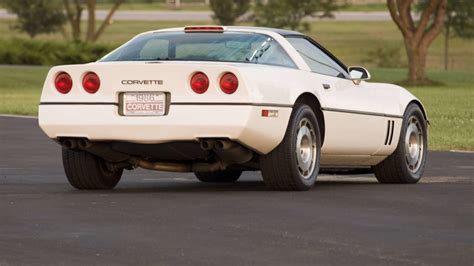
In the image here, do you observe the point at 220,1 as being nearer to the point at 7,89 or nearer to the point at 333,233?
the point at 7,89

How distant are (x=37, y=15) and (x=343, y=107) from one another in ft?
242

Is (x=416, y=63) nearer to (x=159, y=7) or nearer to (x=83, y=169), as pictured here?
(x=83, y=169)

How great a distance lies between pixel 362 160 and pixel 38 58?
4900 centimetres

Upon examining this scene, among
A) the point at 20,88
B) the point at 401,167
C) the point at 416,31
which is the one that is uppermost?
the point at 401,167


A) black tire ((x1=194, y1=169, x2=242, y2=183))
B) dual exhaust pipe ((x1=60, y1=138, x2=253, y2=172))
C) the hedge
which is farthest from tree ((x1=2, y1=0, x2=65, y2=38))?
dual exhaust pipe ((x1=60, y1=138, x2=253, y2=172))

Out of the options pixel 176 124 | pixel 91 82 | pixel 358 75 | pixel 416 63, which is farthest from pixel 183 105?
pixel 416 63

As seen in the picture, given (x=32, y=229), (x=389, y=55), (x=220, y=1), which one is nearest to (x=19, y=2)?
(x=220, y=1)

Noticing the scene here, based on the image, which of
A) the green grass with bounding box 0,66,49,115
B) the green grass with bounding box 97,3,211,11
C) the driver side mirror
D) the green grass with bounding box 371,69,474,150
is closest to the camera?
the driver side mirror

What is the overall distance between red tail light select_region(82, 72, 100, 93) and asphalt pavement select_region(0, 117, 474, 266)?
2.71ft

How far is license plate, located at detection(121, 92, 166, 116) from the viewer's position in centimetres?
1257

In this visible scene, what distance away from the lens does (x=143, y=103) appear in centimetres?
1262

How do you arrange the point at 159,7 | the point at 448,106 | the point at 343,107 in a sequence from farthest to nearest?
the point at 159,7 < the point at 448,106 < the point at 343,107

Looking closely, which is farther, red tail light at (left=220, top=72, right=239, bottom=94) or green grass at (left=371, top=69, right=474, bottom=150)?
green grass at (left=371, top=69, right=474, bottom=150)

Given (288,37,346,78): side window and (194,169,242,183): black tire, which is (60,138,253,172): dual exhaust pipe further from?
(194,169,242,183): black tire
